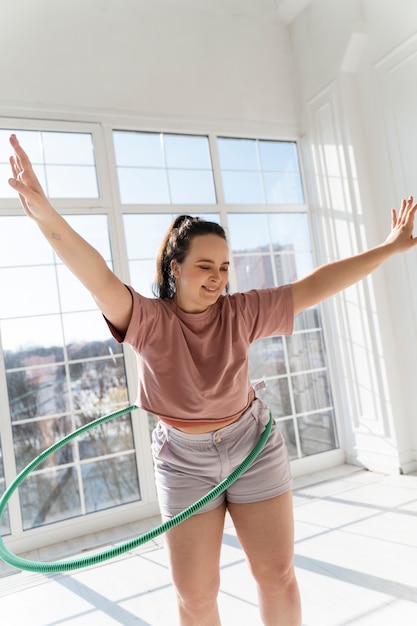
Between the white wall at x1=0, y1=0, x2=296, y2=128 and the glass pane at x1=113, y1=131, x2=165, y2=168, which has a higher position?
the white wall at x1=0, y1=0, x2=296, y2=128

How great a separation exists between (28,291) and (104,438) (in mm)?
1216

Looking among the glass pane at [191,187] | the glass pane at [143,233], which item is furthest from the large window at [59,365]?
the glass pane at [191,187]

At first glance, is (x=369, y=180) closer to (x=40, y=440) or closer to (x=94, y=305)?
(x=94, y=305)

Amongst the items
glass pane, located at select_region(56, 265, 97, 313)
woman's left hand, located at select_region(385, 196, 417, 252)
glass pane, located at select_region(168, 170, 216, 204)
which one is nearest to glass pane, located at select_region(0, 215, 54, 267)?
glass pane, located at select_region(56, 265, 97, 313)

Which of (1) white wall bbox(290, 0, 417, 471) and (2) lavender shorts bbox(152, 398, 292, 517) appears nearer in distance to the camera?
(2) lavender shorts bbox(152, 398, 292, 517)

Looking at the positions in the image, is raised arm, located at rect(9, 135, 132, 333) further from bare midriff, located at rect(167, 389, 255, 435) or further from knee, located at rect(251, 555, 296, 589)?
knee, located at rect(251, 555, 296, 589)

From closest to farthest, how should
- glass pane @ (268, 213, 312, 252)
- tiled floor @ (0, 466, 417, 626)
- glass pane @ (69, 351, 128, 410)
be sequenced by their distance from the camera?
tiled floor @ (0, 466, 417, 626) < glass pane @ (69, 351, 128, 410) < glass pane @ (268, 213, 312, 252)

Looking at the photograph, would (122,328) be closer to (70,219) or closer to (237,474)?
(237,474)

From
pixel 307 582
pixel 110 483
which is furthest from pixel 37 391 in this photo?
pixel 307 582

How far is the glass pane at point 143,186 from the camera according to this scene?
12.9ft

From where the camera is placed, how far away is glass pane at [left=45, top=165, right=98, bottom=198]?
12.1 feet

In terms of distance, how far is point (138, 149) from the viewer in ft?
13.1

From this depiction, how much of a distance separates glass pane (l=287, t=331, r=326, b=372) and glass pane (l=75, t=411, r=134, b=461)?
1561mm

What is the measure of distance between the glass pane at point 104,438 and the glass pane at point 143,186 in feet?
→ 5.61
